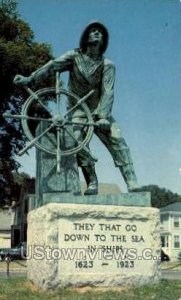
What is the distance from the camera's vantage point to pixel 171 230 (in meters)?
64.1

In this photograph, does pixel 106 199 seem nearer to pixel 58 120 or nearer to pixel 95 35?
pixel 58 120

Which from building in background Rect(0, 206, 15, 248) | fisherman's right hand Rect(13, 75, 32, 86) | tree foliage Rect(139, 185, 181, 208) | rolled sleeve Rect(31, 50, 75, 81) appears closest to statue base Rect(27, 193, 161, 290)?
fisherman's right hand Rect(13, 75, 32, 86)

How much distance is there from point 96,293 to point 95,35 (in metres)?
4.11

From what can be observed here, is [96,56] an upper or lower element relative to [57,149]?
upper

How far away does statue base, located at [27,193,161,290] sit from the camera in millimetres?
8695

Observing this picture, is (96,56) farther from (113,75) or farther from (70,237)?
(70,237)

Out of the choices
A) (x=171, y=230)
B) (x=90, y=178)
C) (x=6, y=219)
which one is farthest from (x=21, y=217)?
(x=90, y=178)

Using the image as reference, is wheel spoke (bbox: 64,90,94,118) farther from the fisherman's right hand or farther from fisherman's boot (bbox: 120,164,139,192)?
fisherman's boot (bbox: 120,164,139,192)

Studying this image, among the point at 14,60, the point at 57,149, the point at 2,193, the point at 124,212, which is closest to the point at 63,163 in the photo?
the point at 57,149

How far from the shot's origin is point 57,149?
933 centimetres

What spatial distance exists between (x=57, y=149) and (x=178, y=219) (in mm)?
57396

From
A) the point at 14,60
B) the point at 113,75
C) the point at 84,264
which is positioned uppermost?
the point at 14,60

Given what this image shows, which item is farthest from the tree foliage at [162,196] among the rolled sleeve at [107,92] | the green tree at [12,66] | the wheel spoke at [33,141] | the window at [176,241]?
the wheel spoke at [33,141]

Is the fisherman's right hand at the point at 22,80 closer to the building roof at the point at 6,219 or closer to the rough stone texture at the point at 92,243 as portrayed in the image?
the rough stone texture at the point at 92,243
